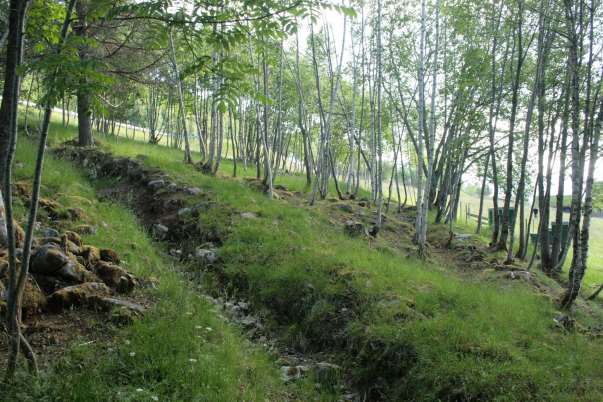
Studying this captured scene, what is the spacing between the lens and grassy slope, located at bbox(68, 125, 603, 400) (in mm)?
4809

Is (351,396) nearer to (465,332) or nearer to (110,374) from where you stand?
(465,332)

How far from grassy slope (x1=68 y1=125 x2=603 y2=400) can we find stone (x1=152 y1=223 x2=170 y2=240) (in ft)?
5.23

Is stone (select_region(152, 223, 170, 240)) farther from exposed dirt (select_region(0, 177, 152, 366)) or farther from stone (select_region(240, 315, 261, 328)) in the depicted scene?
stone (select_region(240, 315, 261, 328))

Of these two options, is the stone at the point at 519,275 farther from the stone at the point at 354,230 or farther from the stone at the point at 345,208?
the stone at the point at 345,208

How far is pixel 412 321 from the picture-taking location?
589cm

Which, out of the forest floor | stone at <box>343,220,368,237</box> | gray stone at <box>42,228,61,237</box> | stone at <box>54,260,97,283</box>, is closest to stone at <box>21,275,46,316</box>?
stone at <box>54,260,97,283</box>

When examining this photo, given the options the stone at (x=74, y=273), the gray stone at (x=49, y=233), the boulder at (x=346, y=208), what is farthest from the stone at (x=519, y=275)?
the gray stone at (x=49, y=233)

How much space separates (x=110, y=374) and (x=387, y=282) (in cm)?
453

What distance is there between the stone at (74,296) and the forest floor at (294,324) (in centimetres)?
31

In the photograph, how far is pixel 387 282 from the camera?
7.12m

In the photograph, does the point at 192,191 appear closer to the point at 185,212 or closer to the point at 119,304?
the point at 185,212

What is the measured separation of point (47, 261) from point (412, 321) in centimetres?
465

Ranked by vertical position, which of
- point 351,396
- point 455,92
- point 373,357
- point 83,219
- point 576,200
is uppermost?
point 455,92

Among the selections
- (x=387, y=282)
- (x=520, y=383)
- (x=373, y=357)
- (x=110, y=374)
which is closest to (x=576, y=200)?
(x=387, y=282)
